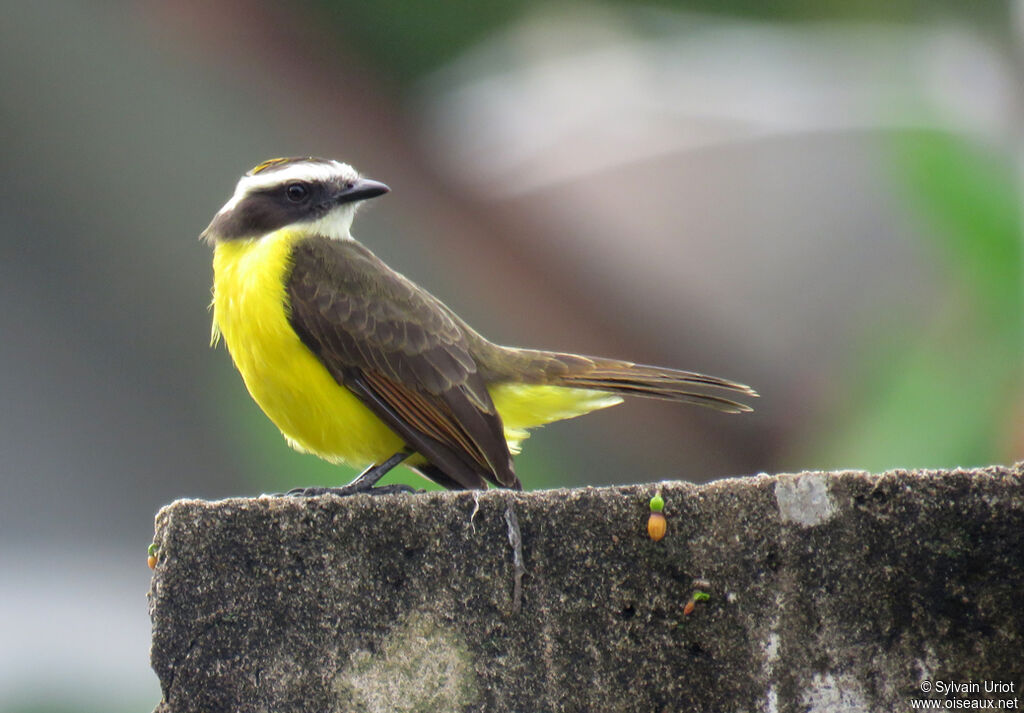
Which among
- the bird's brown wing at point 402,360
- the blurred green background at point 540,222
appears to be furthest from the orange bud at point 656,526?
the blurred green background at point 540,222

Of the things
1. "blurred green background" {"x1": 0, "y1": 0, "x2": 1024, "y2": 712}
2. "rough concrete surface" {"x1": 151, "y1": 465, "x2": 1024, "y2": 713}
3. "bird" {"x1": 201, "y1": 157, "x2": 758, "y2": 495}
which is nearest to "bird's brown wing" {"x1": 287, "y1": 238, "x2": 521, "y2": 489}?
"bird" {"x1": 201, "y1": 157, "x2": 758, "y2": 495}

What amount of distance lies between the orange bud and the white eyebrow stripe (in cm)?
329

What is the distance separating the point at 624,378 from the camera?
5609 millimetres

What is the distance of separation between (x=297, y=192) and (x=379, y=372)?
1.19 meters

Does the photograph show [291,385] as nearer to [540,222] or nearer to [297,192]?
[297,192]

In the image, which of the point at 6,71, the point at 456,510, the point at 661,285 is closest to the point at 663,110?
the point at 661,285

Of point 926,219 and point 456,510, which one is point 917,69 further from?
point 456,510

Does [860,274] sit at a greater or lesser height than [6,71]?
lesser

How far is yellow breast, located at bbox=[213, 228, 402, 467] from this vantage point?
16.5 ft

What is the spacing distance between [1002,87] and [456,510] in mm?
8662

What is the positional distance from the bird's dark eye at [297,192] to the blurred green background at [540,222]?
14.0 ft

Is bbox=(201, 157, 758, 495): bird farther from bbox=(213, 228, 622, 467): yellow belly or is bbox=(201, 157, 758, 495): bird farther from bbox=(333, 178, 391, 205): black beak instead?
bbox=(333, 178, 391, 205): black beak

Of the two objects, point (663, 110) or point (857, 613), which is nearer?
point (857, 613)

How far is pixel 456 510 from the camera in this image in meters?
3.04
